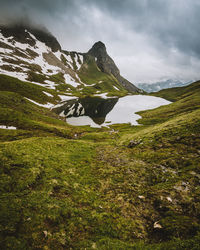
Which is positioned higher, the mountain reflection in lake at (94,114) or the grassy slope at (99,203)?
the mountain reflection in lake at (94,114)

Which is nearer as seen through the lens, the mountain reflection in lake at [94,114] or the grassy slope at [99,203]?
the grassy slope at [99,203]

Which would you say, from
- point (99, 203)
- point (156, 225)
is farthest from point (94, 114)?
point (156, 225)

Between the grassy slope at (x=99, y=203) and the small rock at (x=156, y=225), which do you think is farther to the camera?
the small rock at (x=156, y=225)

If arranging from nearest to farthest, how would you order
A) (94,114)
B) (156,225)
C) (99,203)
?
1. (156,225)
2. (99,203)
3. (94,114)

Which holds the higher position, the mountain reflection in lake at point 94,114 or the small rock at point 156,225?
the mountain reflection in lake at point 94,114

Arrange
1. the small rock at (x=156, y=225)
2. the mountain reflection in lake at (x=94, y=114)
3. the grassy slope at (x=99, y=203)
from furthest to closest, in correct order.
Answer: the mountain reflection in lake at (x=94, y=114)
the small rock at (x=156, y=225)
the grassy slope at (x=99, y=203)

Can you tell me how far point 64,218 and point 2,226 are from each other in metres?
3.57

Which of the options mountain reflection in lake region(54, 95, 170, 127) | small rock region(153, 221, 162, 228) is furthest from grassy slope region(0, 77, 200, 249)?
mountain reflection in lake region(54, 95, 170, 127)

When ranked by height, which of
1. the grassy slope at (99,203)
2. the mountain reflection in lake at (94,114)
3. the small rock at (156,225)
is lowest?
the small rock at (156,225)

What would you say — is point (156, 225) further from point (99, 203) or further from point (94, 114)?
point (94, 114)

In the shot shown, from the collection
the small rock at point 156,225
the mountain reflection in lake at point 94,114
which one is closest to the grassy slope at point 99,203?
the small rock at point 156,225

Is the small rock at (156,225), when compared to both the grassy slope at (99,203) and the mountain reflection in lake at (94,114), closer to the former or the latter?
the grassy slope at (99,203)

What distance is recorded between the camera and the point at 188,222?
7867 millimetres

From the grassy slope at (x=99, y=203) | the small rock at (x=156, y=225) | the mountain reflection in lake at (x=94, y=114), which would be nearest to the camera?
the grassy slope at (x=99, y=203)
